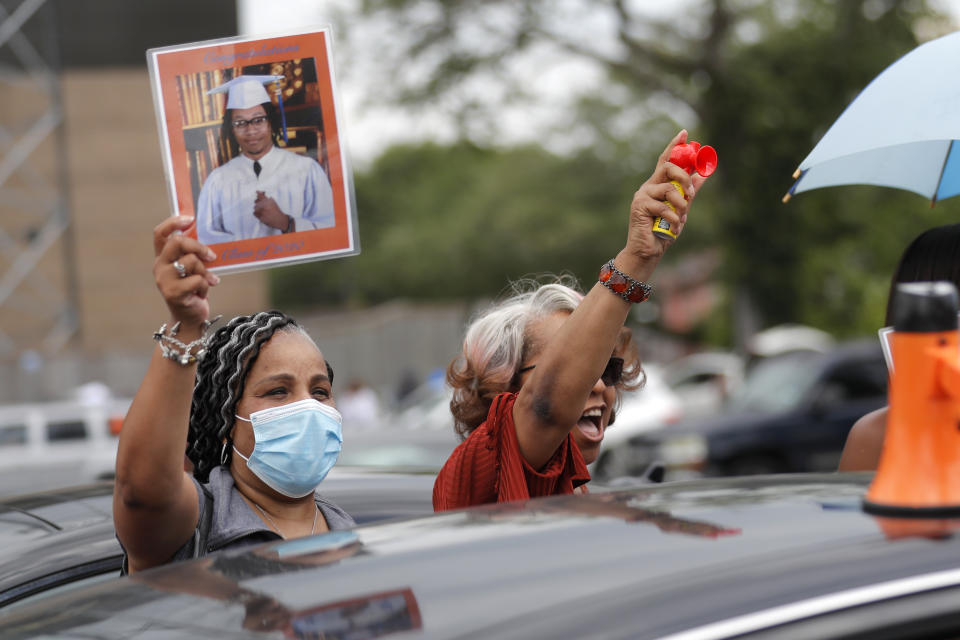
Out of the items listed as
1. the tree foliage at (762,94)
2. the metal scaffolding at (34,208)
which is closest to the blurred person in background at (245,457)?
the tree foliage at (762,94)

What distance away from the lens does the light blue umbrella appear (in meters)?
2.84

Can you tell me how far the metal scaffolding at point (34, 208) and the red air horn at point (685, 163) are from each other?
3243cm

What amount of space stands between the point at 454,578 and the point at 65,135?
36575 millimetres

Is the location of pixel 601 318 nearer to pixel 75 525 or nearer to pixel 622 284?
pixel 622 284

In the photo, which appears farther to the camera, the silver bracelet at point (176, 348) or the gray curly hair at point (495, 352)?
the gray curly hair at point (495, 352)

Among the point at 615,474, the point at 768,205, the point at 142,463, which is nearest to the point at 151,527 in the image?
the point at 142,463

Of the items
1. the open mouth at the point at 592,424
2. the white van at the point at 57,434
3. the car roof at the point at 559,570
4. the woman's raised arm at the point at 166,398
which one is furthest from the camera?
the white van at the point at 57,434

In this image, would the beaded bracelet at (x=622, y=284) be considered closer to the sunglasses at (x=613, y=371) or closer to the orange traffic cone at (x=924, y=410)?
the sunglasses at (x=613, y=371)

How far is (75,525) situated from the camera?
3.07 m

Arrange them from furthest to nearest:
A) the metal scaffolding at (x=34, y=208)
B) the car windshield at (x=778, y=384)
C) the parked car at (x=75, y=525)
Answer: the metal scaffolding at (x=34, y=208) < the car windshield at (x=778, y=384) < the parked car at (x=75, y=525)

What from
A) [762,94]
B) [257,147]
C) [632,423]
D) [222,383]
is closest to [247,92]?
[257,147]

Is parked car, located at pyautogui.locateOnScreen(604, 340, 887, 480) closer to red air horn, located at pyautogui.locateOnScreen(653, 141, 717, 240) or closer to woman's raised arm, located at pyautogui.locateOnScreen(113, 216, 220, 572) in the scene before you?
red air horn, located at pyautogui.locateOnScreen(653, 141, 717, 240)

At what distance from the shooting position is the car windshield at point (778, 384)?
1264 cm

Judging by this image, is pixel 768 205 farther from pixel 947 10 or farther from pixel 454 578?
pixel 454 578
